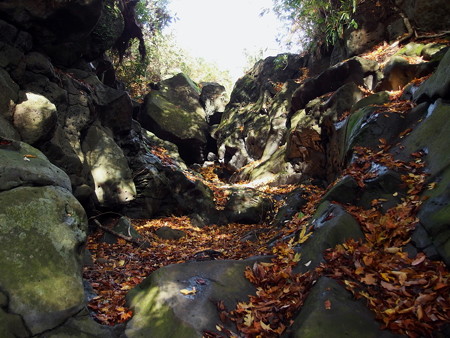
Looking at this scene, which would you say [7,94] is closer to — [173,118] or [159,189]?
[159,189]

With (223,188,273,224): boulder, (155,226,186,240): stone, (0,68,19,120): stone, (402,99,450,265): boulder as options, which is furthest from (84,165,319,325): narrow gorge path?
(0,68,19,120): stone

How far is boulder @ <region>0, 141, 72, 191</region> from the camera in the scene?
4.09 metres

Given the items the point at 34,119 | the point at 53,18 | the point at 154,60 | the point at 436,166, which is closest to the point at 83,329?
the point at 34,119

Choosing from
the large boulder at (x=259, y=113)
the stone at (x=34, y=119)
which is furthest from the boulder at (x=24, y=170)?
the large boulder at (x=259, y=113)

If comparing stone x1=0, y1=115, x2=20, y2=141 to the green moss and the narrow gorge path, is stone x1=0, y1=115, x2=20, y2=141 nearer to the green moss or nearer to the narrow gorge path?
the narrow gorge path

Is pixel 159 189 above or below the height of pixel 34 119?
below

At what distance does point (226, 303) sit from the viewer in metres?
3.92

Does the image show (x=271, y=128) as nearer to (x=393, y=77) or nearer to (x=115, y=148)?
(x=393, y=77)

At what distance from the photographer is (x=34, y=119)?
683 cm

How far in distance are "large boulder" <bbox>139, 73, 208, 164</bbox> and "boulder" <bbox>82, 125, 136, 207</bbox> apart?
8193 mm

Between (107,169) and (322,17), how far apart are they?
1244 cm

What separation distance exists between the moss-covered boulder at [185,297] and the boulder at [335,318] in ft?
3.03

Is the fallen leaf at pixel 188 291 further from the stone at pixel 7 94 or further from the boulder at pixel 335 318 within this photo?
the stone at pixel 7 94

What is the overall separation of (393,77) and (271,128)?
8409 millimetres
